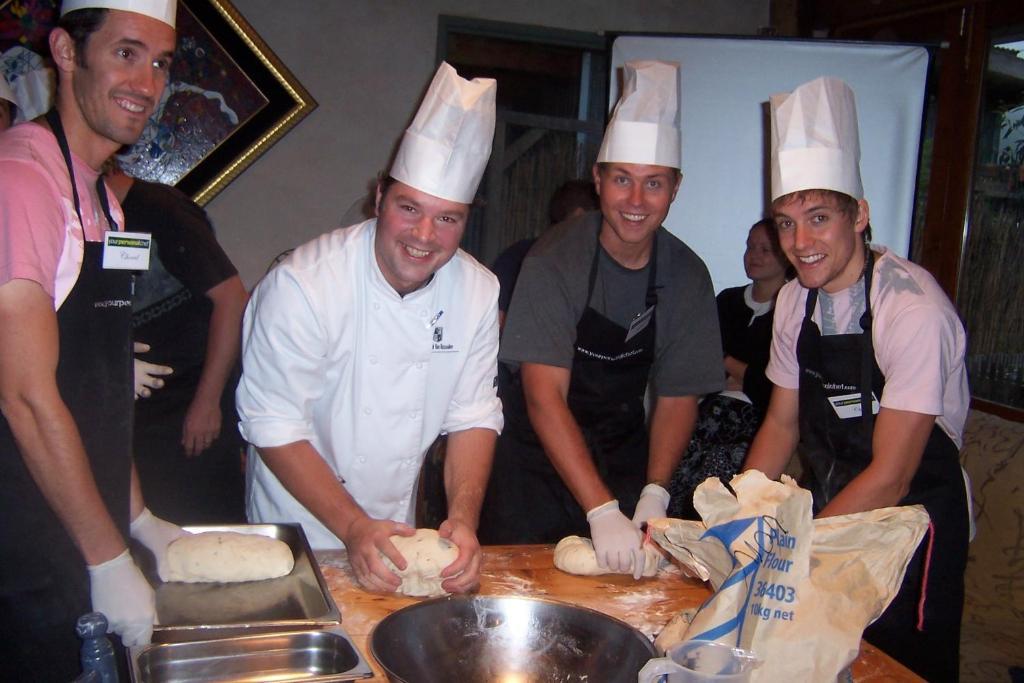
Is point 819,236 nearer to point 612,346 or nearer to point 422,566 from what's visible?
point 612,346

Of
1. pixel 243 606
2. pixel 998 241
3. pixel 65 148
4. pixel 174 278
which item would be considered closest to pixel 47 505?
pixel 243 606

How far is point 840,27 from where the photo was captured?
3.87 m

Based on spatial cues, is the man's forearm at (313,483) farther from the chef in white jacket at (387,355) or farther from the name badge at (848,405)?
the name badge at (848,405)

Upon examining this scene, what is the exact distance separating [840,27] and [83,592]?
3.61 m

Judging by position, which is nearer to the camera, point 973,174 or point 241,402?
point 241,402

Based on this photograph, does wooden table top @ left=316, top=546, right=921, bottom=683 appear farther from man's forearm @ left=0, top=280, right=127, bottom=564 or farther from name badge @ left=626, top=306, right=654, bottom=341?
name badge @ left=626, top=306, right=654, bottom=341

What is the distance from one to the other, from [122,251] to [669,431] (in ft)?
4.50

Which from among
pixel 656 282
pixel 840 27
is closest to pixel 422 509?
pixel 656 282

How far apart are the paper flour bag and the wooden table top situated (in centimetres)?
28

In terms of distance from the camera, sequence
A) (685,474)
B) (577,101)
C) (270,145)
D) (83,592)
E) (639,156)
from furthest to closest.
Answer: (577,101) → (270,145) → (685,474) → (639,156) → (83,592)

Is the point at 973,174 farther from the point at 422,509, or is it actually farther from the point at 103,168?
the point at 103,168

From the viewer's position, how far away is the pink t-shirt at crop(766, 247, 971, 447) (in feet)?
5.72

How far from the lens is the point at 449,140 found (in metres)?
1.83

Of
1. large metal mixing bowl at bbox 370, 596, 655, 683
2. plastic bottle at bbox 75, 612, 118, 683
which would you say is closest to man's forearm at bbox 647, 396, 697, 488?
large metal mixing bowl at bbox 370, 596, 655, 683
